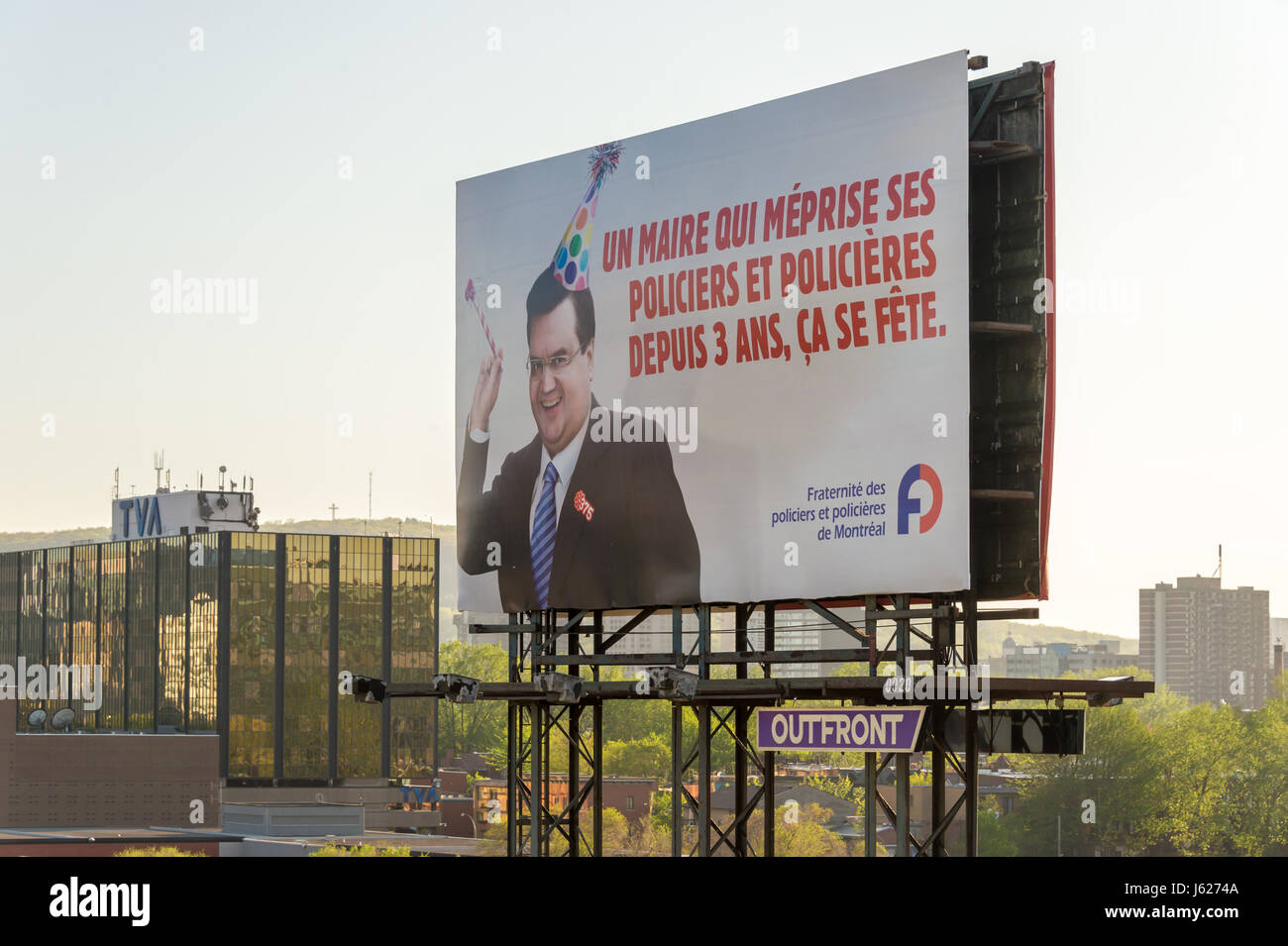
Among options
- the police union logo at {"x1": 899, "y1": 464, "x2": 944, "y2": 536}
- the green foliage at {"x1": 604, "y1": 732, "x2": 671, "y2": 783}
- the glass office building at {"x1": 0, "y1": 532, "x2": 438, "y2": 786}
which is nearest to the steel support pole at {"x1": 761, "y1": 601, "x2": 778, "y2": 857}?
the police union logo at {"x1": 899, "y1": 464, "x2": 944, "y2": 536}

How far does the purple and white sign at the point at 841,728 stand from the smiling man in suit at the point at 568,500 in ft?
9.41

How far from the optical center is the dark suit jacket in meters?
32.6

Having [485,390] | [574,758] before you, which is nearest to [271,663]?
[574,758]

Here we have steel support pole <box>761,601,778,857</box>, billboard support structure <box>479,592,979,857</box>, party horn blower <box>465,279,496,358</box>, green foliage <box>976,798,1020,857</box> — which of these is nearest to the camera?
billboard support structure <box>479,592,979,857</box>

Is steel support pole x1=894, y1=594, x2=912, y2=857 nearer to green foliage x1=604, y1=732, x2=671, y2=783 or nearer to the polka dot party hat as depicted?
the polka dot party hat

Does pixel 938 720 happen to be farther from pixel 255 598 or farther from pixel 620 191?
pixel 255 598

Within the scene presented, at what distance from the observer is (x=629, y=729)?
577 ft

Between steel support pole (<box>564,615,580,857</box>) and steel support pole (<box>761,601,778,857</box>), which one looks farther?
steel support pole (<box>564,615,580,857</box>)

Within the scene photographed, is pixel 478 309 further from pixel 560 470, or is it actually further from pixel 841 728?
pixel 841 728

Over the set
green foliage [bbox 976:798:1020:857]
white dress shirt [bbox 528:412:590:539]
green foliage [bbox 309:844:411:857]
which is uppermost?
white dress shirt [bbox 528:412:590:539]

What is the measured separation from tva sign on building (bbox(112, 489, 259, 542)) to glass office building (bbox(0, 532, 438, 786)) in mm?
3262

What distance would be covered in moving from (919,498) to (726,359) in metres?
4.57
